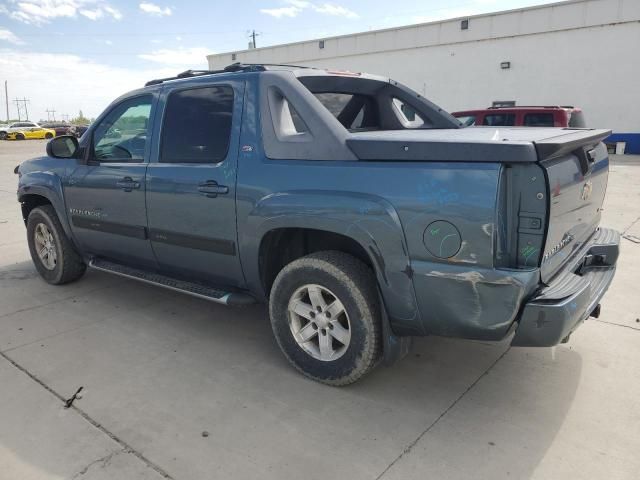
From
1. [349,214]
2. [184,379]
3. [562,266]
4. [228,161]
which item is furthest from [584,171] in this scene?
[184,379]

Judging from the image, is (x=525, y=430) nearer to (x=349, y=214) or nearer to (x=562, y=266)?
(x=562, y=266)

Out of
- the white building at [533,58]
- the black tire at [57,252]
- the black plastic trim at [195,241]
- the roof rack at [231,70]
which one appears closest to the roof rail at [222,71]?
the roof rack at [231,70]

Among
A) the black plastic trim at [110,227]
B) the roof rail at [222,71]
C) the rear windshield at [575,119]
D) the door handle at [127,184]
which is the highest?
the roof rail at [222,71]

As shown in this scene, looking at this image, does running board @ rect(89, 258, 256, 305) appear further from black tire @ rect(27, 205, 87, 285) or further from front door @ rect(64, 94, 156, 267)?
black tire @ rect(27, 205, 87, 285)

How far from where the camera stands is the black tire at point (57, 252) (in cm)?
480

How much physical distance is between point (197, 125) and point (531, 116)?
10.4 meters

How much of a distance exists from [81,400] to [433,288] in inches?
83.4

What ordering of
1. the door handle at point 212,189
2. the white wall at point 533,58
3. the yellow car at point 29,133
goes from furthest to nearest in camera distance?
the yellow car at point 29,133, the white wall at point 533,58, the door handle at point 212,189

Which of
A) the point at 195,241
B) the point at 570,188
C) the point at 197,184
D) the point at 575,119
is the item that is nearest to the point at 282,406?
the point at 195,241

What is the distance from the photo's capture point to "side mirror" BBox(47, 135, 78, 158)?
4.50m

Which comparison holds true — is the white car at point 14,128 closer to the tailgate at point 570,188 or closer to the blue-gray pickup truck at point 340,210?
the blue-gray pickup truck at point 340,210

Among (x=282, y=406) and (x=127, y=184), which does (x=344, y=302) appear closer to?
(x=282, y=406)

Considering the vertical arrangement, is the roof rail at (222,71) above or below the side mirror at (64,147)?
above

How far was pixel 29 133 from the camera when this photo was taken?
4150 centimetres
